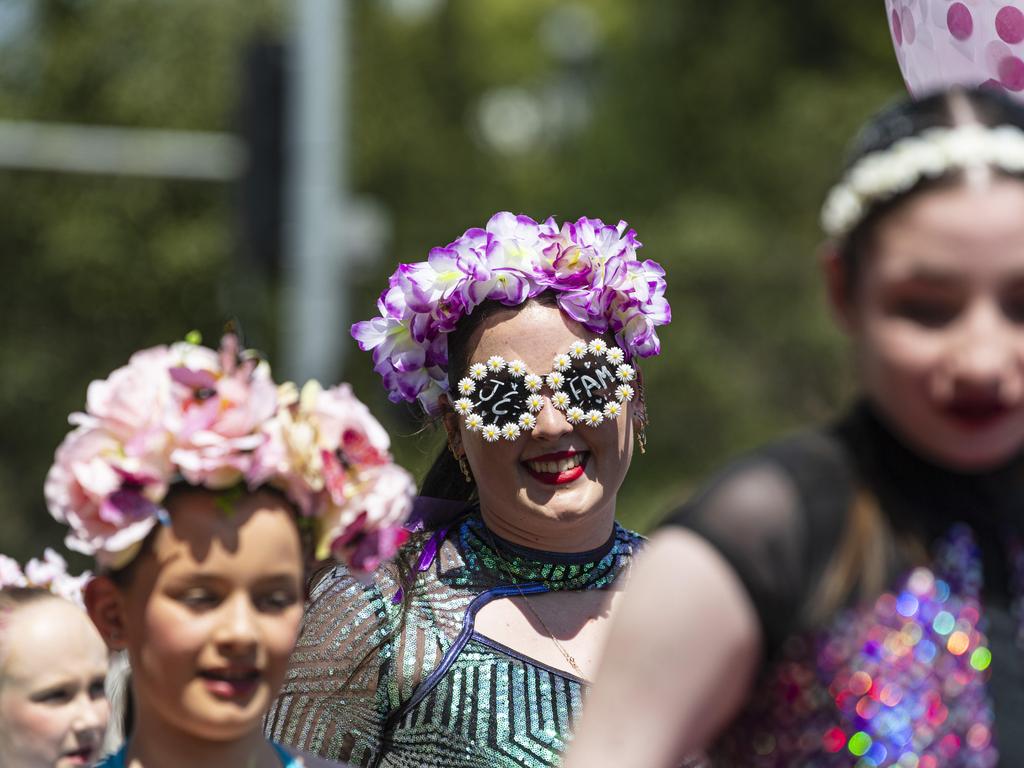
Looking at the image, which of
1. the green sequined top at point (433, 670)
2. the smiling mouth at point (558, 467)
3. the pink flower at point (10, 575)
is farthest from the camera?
the pink flower at point (10, 575)

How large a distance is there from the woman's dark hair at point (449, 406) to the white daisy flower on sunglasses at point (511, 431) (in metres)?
0.20

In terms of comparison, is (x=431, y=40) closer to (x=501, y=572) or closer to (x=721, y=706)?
(x=501, y=572)

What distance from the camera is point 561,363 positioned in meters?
3.56

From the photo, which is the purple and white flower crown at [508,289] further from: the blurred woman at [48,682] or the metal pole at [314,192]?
the metal pole at [314,192]

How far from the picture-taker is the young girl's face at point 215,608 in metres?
2.48

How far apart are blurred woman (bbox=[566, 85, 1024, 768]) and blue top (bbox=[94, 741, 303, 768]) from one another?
79 cm

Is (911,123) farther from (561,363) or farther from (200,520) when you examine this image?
(561,363)

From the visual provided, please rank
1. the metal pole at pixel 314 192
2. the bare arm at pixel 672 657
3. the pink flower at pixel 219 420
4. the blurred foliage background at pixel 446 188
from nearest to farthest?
1. the bare arm at pixel 672 657
2. the pink flower at pixel 219 420
3. the metal pole at pixel 314 192
4. the blurred foliage background at pixel 446 188

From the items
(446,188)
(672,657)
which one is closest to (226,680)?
(672,657)

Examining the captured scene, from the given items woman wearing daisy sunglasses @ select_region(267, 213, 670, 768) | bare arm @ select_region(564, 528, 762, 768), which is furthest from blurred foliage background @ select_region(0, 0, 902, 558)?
bare arm @ select_region(564, 528, 762, 768)

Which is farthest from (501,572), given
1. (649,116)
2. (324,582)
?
(649,116)

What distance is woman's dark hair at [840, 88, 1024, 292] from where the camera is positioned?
214 cm

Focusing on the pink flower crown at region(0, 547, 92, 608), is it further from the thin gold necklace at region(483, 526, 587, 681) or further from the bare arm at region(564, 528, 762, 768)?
the bare arm at region(564, 528, 762, 768)

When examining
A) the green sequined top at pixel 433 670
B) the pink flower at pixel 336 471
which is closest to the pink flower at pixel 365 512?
the pink flower at pixel 336 471
